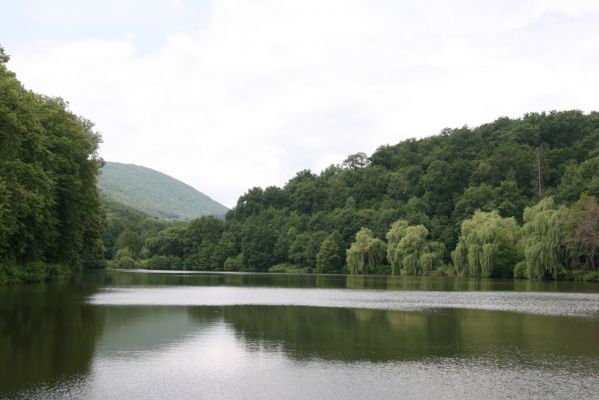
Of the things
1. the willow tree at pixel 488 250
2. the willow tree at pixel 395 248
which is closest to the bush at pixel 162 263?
the willow tree at pixel 395 248

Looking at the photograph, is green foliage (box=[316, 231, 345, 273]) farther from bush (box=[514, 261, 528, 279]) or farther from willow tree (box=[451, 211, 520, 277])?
bush (box=[514, 261, 528, 279])

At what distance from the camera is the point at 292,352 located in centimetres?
1805

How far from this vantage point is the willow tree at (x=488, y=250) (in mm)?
78438

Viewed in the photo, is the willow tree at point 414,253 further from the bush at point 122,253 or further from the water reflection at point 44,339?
the bush at point 122,253

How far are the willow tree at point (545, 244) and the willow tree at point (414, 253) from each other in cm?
1903

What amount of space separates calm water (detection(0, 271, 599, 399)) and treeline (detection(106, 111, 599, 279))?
4504cm

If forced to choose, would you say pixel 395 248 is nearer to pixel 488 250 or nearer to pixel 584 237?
pixel 488 250

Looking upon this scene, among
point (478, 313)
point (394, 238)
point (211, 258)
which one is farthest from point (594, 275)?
point (211, 258)

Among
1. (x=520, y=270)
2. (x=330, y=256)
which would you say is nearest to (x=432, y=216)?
(x=330, y=256)

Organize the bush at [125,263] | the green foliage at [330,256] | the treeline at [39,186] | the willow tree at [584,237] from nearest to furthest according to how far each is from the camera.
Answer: the treeline at [39,186] < the willow tree at [584,237] < the green foliage at [330,256] < the bush at [125,263]

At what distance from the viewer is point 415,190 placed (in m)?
125

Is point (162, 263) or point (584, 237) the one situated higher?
point (584, 237)

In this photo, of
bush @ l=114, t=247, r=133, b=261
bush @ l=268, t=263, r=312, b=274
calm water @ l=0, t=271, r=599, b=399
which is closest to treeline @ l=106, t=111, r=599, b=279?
bush @ l=114, t=247, r=133, b=261

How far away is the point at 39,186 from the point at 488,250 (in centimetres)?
5587
